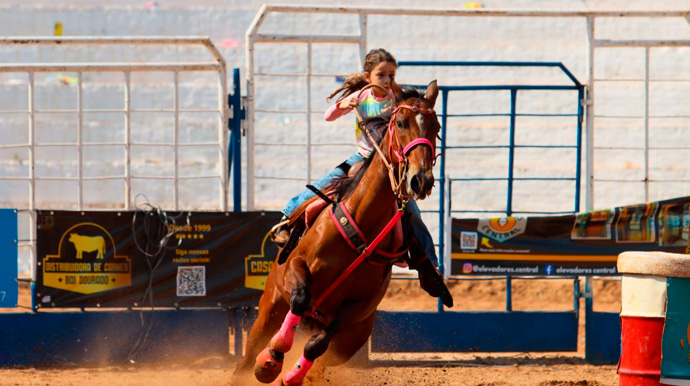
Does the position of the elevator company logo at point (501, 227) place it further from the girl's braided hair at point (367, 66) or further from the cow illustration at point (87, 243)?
the cow illustration at point (87, 243)

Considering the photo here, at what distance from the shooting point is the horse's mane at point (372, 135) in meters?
5.87

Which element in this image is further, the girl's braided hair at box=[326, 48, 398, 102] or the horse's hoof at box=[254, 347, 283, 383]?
the girl's braided hair at box=[326, 48, 398, 102]

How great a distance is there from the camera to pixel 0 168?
16000mm

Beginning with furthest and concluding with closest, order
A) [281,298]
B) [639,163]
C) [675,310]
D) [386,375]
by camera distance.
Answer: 1. [639,163]
2. [386,375]
3. [281,298]
4. [675,310]

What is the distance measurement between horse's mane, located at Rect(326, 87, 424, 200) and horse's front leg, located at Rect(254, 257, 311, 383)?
1.99 feet

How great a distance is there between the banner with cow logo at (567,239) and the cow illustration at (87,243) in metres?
3.93

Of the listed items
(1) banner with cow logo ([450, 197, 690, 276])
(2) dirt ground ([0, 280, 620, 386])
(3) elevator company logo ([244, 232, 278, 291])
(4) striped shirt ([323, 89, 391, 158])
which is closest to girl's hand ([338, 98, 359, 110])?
(4) striped shirt ([323, 89, 391, 158])

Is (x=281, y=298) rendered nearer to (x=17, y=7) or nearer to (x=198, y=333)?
(x=198, y=333)

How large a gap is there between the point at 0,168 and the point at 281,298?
10.5 metres

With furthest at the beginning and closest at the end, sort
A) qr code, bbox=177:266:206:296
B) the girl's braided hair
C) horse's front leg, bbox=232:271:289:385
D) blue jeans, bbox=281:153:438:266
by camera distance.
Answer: qr code, bbox=177:266:206:296 → horse's front leg, bbox=232:271:289:385 → blue jeans, bbox=281:153:438:266 → the girl's braided hair

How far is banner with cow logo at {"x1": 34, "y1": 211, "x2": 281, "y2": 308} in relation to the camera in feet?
32.2

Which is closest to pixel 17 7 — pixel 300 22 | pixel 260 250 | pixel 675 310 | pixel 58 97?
pixel 58 97

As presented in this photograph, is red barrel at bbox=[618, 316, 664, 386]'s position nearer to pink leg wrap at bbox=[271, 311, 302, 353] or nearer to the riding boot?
pink leg wrap at bbox=[271, 311, 302, 353]

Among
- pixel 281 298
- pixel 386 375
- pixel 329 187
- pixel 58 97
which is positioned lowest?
pixel 386 375
